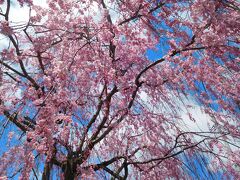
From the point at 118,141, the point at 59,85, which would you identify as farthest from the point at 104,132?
the point at 59,85

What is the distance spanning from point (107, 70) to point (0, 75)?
162cm

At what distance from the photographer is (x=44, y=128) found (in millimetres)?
3115

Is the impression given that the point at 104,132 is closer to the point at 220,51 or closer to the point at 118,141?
the point at 118,141

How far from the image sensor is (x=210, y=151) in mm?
4516

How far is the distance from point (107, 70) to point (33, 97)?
1.20 m

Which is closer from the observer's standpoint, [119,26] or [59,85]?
[59,85]

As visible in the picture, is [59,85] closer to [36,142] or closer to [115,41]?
[36,142]

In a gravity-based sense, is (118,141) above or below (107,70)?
below

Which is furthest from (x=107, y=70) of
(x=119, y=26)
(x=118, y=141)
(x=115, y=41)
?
(x=118, y=141)

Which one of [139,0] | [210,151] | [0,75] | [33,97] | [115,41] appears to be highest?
[139,0]

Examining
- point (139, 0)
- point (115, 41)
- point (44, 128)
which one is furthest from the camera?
point (139, 0)

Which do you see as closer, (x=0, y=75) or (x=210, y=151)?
(x=0, y=75)

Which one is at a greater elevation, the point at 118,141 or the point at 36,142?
the point at 118,141

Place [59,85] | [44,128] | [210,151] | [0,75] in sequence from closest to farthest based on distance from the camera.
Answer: [44,128]
[59,85]
[0,75]
[210,151]
